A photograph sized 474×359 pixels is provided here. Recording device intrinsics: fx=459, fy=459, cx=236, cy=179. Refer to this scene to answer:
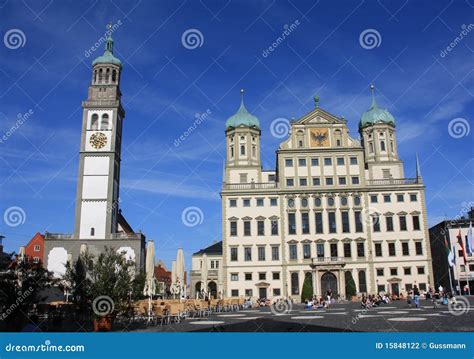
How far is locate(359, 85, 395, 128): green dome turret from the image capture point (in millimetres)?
60469

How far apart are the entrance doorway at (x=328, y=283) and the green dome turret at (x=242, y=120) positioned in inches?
845

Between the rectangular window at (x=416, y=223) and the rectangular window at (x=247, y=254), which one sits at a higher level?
the rectangular window at (x=416, y=223)

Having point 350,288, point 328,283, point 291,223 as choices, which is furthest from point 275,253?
point 350,288

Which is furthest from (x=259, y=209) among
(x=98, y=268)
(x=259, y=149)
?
(x=98, y=268)

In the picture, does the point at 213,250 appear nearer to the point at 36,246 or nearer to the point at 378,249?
the point at 36,246

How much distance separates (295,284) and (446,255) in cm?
2324

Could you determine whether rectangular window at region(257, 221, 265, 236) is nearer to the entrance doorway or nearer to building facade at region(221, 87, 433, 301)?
building facade at region(221, 87, 433, 301)

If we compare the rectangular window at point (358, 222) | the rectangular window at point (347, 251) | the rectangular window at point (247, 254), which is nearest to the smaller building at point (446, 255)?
the rectangular window at point (358, 222)

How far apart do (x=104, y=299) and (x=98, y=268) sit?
1.02 m

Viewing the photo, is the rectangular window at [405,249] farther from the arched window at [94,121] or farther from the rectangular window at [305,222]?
the arched window at [94,121]

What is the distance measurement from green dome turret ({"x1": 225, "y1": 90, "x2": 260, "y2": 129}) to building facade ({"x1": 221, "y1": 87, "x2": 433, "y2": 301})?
677 centimetres

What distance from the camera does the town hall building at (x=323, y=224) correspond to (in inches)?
2024

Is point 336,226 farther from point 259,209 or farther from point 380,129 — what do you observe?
point 380,129

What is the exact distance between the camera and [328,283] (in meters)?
51.3
